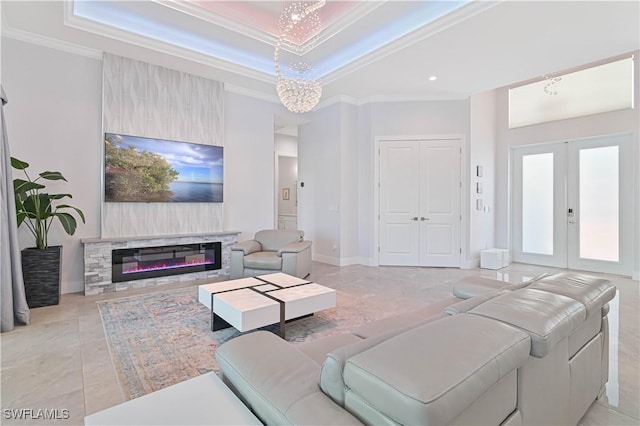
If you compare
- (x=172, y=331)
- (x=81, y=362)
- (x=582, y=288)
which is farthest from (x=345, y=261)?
(x=582, y=288)

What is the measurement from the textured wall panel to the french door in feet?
20.0

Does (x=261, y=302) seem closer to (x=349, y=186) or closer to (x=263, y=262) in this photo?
(x=263, y=262)

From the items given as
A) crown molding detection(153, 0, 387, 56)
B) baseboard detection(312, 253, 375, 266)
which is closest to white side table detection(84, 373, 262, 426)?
crown molding detection(153, 0, 387, 56)

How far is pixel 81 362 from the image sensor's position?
2346mm

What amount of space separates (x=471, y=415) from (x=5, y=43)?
5.84 metres

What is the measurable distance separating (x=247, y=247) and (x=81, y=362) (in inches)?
99.0

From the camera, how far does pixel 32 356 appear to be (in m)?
2.42

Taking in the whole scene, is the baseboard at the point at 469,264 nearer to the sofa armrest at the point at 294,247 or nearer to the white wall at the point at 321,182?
the white wall at the point at 321,182

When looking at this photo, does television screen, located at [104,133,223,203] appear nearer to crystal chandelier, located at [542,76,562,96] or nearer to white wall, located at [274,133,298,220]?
white wall, located at [274,133,298,220]

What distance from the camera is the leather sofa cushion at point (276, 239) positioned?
502 centimetres

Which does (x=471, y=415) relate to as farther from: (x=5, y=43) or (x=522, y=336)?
(x=5, y=43)

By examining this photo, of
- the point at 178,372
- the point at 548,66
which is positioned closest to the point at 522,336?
the point at 178,372

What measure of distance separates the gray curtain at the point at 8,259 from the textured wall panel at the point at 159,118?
1.38 m

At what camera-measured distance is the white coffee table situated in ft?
8.36
